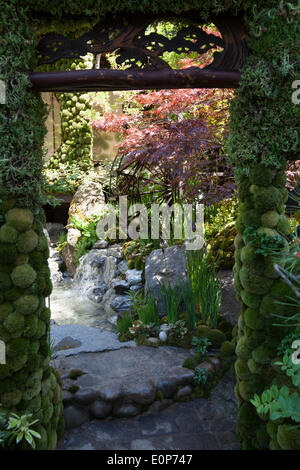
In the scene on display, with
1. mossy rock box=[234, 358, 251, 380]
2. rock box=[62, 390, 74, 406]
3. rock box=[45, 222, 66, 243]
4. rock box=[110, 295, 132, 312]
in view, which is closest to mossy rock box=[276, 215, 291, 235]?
mossy rock box=[234, 358, 251, 380]

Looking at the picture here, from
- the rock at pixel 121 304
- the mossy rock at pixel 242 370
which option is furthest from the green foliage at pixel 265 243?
the rock at pixel 121 304

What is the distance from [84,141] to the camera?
10.1m

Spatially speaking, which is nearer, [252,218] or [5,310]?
A: [5,310]

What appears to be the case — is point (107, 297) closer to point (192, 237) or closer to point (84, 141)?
point (192, 237)

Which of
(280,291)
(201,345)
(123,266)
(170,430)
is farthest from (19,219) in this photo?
(123,266)

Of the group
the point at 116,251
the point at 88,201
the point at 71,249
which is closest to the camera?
the point at 116,251

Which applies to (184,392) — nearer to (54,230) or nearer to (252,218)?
(252,218)

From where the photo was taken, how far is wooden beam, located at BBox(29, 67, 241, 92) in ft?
8.71

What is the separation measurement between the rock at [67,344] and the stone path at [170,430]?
117cm

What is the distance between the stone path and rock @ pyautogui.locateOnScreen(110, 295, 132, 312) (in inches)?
79.8

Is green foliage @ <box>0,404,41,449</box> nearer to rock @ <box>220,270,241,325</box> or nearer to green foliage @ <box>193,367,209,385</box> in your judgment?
green foliage @ <box>193,367,209,385</box>

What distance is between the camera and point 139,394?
3.45 meters

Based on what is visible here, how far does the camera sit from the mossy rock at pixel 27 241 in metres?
2.64

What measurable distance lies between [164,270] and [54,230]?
563cm
